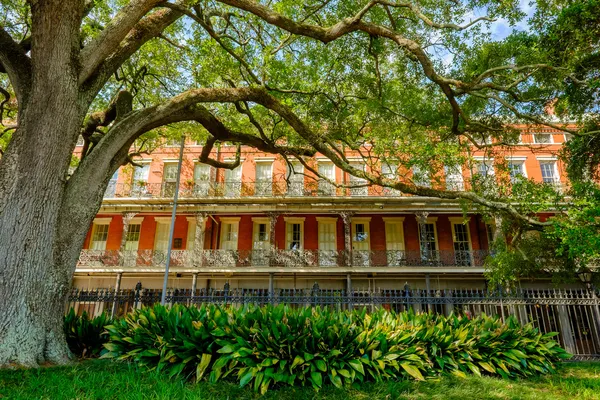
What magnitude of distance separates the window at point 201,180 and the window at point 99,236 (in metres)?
5.65

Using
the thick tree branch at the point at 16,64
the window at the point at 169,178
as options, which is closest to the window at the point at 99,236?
the window at the point at 169,178

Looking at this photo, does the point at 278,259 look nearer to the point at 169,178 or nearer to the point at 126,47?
the point at 169,178

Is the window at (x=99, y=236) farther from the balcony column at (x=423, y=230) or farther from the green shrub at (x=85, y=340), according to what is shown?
the balcony column at (x=423, y=230)

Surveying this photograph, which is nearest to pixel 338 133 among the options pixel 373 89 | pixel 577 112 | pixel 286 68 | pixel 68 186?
pixel 373 89

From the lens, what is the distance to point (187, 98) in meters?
6.95

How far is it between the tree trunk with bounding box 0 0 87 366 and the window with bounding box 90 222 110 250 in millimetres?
16632

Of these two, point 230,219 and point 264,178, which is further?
point 264,178

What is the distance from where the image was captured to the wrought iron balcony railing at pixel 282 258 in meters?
17.6

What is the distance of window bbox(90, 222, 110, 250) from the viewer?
67.2 feet

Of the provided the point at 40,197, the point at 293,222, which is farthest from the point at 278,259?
the point at 40,197

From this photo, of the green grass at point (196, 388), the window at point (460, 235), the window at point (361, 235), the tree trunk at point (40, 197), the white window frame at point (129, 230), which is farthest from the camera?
the white window frame at point (129, 230)

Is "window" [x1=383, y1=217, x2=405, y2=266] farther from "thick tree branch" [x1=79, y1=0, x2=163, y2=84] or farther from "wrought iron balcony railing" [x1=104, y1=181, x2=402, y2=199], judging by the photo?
"thick tree branch" [x1=79, y1=0, x2=163, y2=84]

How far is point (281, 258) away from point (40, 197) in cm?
1392

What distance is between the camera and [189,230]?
66.4ft
